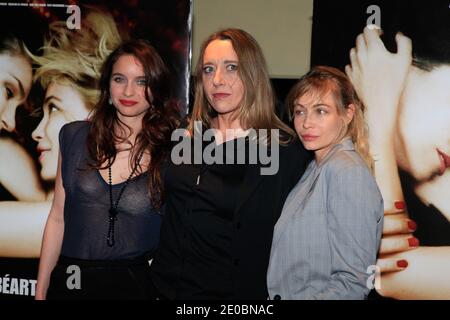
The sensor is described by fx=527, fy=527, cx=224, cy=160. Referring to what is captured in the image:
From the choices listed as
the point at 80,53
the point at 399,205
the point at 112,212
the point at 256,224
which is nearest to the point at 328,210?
the point at 256,224

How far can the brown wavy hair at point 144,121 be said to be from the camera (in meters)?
2.37

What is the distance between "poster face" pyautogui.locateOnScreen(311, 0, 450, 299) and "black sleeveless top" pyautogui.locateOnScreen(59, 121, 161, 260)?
4.26ft

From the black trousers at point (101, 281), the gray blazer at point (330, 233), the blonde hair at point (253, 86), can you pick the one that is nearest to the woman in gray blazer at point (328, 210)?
the gray blazer at point (330, 233)

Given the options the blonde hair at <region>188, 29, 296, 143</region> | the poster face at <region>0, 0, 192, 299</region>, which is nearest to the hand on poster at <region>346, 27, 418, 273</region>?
the blonde hair at <region>188, 29, 296, 143</region>

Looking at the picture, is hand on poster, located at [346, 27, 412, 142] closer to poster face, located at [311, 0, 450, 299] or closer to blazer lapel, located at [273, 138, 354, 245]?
poster face, located at [311, 0, 450, 299]

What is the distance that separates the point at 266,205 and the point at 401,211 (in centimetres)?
107

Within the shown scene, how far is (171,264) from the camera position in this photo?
2.21 meters

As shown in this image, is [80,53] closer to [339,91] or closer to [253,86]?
[253,86]

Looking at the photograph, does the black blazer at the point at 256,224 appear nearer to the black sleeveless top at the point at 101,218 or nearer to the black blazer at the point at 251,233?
the black blazer at the point at 251,233

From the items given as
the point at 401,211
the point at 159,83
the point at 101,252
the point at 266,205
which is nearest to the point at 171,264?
the point at 101,252

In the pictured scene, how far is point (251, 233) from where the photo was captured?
2141 millimetres

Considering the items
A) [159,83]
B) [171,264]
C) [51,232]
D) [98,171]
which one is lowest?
[171,264]

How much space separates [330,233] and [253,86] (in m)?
0.78
